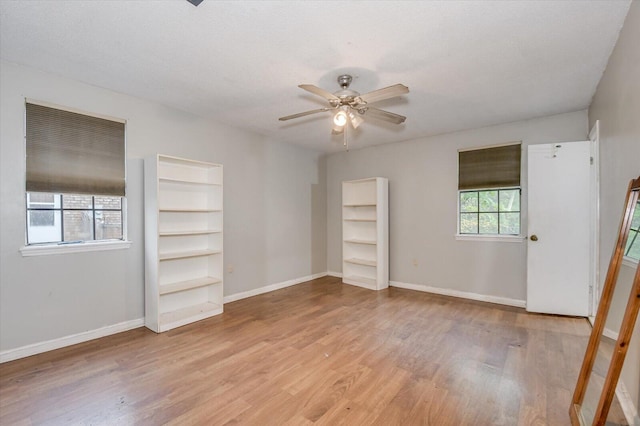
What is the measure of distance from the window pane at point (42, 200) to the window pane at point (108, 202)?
327 millimetres

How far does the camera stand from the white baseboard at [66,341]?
2.57 meters

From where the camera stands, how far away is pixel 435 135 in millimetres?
4789

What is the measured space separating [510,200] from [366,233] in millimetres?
2383

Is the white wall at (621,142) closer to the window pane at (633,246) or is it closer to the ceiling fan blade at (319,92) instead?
the window pane at (633,246)

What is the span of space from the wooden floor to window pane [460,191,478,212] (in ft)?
5.30

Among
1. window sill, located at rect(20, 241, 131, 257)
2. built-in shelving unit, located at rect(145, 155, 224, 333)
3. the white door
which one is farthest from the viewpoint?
the white door

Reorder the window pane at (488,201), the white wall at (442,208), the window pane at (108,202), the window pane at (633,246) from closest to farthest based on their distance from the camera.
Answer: the window pane at (633,246), the window pane at (108,202), the white wall at (442,208), the window pane at (488,201)

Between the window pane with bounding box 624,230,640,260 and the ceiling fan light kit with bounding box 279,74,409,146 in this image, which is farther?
the ceiling fan light kit with bounding box 279,74,409,146

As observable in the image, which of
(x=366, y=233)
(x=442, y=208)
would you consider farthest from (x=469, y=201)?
(x=366, y=233)

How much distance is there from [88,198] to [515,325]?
4911 millimetres

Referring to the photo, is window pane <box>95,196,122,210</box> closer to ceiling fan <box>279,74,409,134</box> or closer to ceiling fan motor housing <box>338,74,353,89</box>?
ceiling fan <box>279,74,409,134</box>

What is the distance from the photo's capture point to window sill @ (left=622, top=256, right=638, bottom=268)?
68.0 inches

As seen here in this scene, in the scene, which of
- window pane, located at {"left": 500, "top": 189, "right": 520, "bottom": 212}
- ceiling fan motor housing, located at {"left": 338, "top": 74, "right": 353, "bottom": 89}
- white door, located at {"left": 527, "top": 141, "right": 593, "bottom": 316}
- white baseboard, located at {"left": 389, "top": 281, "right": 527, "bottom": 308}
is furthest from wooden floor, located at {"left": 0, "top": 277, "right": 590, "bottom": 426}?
ceiling fan motor housing, located at {"left": 338, "top": 74, "right": 353, "bottom": 89}

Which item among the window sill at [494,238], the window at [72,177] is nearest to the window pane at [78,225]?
the window at [72,177]
